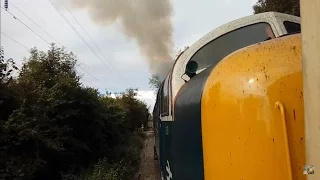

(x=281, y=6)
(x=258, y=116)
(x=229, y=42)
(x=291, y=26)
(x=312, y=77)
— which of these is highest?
(x=281, y=6)

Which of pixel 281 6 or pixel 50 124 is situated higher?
pixel 281 6

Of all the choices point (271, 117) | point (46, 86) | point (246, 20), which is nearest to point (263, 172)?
point (271, 117)

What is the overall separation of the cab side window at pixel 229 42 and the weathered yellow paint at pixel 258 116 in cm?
139

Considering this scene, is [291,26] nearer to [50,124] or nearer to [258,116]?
[258,116]

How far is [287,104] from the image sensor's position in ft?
6.93

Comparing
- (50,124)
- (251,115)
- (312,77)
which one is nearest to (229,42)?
(251,115)

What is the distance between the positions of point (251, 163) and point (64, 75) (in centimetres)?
1258

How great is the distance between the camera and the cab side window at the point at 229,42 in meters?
3.86

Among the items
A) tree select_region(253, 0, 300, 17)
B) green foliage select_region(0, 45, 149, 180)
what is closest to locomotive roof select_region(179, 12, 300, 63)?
green foliage select_region(0, 45, 149, 180)

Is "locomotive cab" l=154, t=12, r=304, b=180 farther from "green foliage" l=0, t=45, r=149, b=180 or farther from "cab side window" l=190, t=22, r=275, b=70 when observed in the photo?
"green foliage" l=0, t=45, r=149, b=180

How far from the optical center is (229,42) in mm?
4039

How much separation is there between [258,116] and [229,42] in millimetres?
1973

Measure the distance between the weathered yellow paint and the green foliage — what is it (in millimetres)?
6598

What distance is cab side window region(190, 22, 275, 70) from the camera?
3.86 metres
